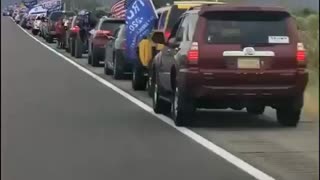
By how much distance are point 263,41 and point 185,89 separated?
1.27 m

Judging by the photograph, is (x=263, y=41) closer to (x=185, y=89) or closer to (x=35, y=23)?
(x=185, y=89)

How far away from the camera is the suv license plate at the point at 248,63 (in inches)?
456

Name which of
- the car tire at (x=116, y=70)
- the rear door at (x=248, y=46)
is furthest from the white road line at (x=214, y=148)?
the car tire at (x=116, y=70)

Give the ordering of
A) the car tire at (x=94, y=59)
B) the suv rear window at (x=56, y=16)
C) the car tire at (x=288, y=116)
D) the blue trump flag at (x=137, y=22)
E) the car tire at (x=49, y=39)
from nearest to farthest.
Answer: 1. the car tire at (x=288, y=116)
2. the blue trump flag at (x=137, y=22)
3. the car tire at (x=94, y=59)
4. the suv rear window at (x=56, y=16)
5. the car tire at (x=49, y=39)

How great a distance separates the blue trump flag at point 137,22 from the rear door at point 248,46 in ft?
22.4

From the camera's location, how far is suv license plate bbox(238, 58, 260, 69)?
1157 cm

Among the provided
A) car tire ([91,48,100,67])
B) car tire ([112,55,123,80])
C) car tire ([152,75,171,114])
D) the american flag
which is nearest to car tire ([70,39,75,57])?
the american flag

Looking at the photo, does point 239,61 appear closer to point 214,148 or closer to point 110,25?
point 214,148

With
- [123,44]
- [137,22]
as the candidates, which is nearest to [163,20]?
[137,22]

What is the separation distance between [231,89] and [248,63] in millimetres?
425

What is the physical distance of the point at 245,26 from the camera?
1181 centimetres

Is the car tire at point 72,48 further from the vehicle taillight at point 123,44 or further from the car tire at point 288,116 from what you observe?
the car tire at point 288,116

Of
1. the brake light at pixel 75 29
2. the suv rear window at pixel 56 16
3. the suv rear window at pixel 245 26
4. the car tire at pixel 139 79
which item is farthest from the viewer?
the suv rear window at pixel 56 16

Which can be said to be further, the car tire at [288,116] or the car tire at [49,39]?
the car tire at [49,39]
